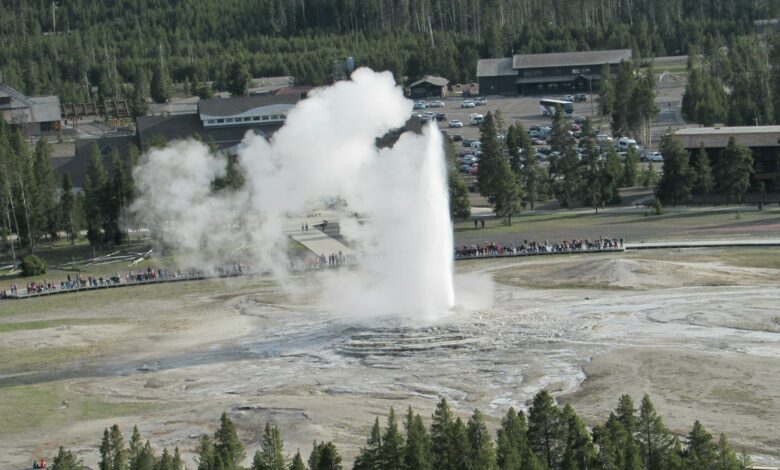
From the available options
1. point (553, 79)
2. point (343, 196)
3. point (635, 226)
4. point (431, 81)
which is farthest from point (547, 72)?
point (343, 196)

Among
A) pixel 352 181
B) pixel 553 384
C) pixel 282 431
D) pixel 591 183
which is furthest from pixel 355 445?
pixel 591 183

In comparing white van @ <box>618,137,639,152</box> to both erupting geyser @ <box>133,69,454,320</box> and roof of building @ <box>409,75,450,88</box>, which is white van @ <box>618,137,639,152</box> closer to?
roof of building @ <box>409,75,450,88</box>

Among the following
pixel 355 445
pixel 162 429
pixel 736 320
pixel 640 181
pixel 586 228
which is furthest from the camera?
pixel 640 181

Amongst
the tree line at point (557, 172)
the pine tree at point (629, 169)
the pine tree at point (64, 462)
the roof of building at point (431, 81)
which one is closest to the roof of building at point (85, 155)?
the tree line at point (557, 172)

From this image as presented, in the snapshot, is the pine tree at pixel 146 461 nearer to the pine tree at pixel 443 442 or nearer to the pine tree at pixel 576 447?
the pine tree at pixel 443 442

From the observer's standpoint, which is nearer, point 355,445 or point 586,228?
point 355,445

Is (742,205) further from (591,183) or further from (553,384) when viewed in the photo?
(553,384)
